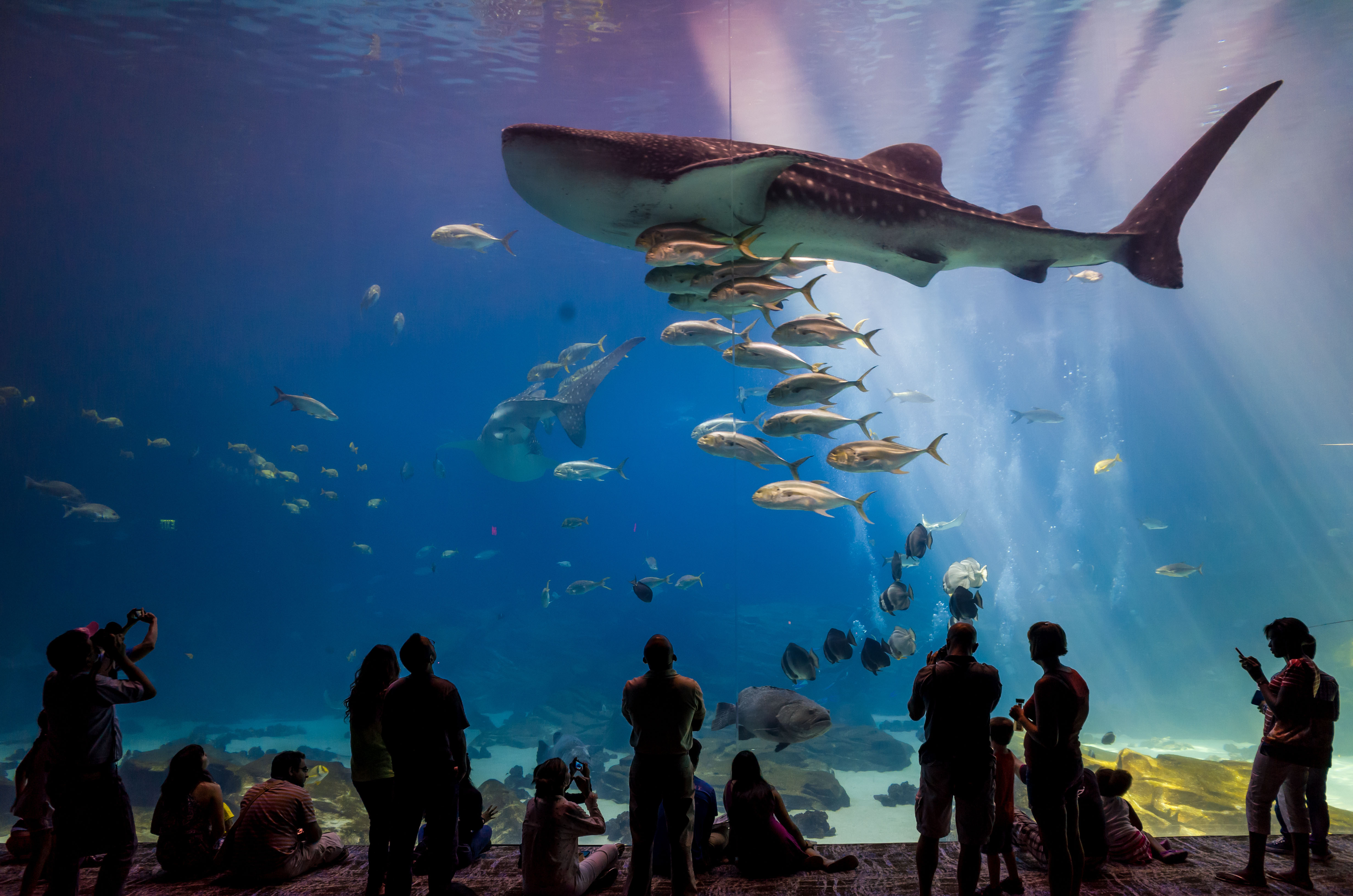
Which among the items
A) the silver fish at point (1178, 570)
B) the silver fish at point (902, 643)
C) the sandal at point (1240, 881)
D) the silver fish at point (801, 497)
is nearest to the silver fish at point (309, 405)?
the silver fish at point (801, 497)

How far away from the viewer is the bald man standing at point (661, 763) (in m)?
3.13

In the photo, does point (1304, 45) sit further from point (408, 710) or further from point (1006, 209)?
point (408, 710)

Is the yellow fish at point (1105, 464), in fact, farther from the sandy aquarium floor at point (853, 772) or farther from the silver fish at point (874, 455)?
the silver fish at point (874, 455)

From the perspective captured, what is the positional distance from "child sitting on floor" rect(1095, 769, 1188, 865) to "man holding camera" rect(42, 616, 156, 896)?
5.94 metres

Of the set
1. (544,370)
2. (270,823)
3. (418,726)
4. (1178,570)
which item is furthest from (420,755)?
(1178,570)

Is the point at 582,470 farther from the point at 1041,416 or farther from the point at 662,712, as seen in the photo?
the point at 1041,416

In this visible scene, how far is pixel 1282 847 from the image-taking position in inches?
165

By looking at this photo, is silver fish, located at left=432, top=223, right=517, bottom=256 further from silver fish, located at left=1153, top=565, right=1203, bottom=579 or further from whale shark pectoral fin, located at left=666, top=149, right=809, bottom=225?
silver fish, located at left=1153, top=565, right=1203, bottom=579

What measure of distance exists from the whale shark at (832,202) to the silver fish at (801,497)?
1839mm

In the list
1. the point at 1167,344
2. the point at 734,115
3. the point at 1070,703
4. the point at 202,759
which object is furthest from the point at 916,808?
the point at 1167,344

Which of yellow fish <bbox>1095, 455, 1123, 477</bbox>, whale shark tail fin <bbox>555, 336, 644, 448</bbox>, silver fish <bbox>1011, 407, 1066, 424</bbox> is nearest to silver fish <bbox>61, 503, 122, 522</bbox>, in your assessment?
whale shark tail fin <bbox>555, 336, 644, 448</bbox>

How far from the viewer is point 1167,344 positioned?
41.3m

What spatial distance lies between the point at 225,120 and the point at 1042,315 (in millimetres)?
39035

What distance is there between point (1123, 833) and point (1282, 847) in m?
1.36
